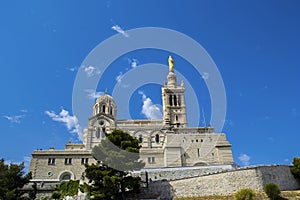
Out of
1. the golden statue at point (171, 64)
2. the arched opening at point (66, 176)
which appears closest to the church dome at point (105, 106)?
the arched opening at point (66, 176)

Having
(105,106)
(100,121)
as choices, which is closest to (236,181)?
(100,121)

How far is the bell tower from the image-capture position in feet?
204

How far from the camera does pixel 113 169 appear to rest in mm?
24391

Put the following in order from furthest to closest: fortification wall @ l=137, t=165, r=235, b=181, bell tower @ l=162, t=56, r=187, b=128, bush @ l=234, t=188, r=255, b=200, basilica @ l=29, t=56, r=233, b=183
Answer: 1. bell tower @ l=162, t=56, r=187, b=128
2. basilica @ l=29, t=56, r=233, b=183
3. fortification wall @ l=137, t=165, r=235, b=181
4. bush @ l=234, t=188, r=255, b=200

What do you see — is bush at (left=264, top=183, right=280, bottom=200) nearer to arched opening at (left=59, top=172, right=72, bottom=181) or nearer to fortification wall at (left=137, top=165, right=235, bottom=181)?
fortification wall at (left=137, top=165, right=235, bottom=181)

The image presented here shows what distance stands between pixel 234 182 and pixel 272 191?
10.9 feet

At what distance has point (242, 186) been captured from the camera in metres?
23.9

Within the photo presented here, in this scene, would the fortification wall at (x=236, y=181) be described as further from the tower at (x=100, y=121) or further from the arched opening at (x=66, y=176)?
the tower at (x=100, y=121)

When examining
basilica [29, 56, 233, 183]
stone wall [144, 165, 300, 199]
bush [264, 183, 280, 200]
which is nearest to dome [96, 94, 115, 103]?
basilica [29, 56, 233, 183]

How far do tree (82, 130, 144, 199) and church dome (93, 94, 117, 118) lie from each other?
31.0 meters

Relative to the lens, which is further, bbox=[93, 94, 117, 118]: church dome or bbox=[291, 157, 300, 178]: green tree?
bbox=[93, 94, 117, 118]: church dome

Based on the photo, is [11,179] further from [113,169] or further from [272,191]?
[272,191]

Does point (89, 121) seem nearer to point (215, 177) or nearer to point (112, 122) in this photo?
point (112, 122)

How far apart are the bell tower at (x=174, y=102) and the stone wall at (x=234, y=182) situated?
33.8 metres
